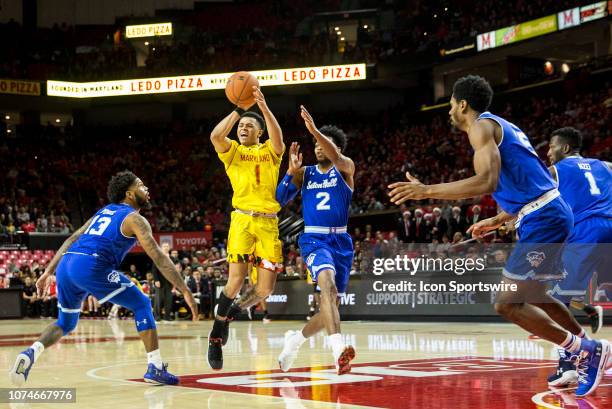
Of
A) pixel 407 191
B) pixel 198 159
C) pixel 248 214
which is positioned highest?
pixel 198 159

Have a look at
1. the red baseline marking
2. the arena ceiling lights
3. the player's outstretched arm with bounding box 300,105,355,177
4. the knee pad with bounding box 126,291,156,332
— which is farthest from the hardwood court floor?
the arena ceiling lights

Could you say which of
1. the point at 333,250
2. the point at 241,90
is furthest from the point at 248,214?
the point at 241,90

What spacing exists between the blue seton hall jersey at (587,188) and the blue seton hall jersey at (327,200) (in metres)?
2.04

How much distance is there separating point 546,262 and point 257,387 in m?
2.58

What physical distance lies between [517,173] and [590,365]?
1.47m

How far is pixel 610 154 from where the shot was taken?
73.6 ft

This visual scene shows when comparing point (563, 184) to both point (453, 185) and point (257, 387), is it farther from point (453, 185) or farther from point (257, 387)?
point (257, 387)

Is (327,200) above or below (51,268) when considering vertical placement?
above

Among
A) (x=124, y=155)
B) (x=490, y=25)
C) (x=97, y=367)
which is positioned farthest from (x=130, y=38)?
(x=97, y=367)

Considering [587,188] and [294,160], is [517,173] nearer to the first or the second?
[587,188]

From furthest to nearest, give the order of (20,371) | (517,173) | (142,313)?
(142,313) → (20,371) → (517,173)

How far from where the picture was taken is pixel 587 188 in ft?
26.1

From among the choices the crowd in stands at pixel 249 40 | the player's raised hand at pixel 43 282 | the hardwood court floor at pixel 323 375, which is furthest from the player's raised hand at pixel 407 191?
the crowd in stands at pixel 249 40

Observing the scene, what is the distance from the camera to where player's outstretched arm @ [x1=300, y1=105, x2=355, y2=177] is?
754 cm
